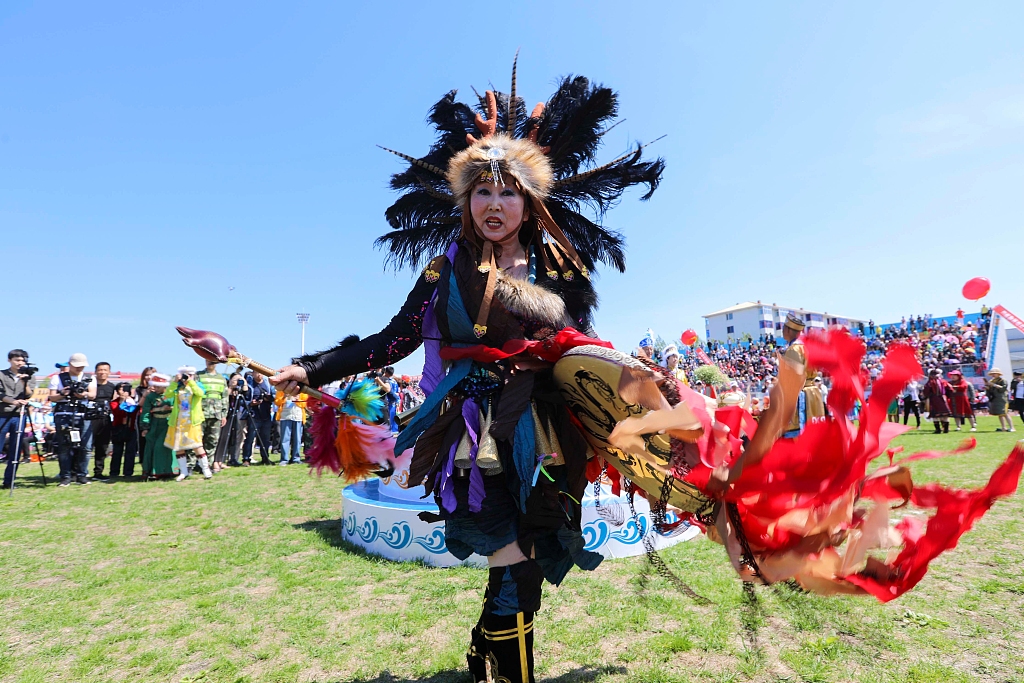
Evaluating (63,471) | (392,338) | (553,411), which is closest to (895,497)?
(553,411)

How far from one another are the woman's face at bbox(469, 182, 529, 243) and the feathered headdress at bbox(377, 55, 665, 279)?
10.0 inches

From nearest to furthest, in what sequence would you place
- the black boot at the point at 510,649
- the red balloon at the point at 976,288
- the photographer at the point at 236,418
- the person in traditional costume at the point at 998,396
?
1. the black boot at the point at 510,649
2. the photographer at the point at 236,418
3. the person in traditional costume at the point at 998,396
4. the red balloon at the point at 976,288

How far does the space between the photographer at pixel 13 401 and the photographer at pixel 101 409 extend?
94 centimetres

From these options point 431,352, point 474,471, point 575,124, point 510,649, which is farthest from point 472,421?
point 575,124

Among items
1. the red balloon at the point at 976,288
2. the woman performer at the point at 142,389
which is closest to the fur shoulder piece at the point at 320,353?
the woman performer at the point at 142,389

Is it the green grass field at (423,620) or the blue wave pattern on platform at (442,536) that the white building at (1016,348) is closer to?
the green grass field at (423,620)

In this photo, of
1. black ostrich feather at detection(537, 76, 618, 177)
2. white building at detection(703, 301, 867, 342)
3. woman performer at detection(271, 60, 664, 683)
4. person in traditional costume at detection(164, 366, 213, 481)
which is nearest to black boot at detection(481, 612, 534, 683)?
woman performer at detection(271, 60, 664, 683)

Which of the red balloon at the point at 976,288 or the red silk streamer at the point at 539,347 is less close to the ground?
the red balloon at the point at 976,288

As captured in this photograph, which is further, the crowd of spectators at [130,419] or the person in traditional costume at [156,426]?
the person in traditional costume at [156,426]

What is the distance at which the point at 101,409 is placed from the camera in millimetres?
9148

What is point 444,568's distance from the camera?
154 inches

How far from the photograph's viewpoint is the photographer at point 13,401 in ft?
26.1

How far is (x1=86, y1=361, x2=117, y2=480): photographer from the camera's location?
30.0ft

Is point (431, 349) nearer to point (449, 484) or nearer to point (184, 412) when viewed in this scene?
point (449, 484)
